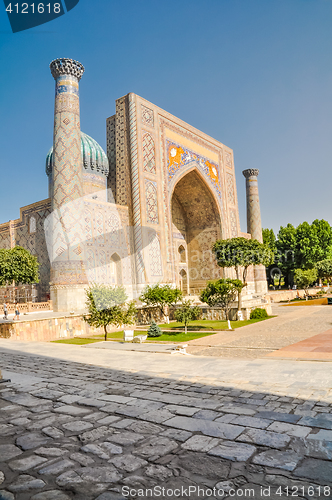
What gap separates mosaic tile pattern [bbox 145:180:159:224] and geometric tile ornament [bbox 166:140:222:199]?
190 cm

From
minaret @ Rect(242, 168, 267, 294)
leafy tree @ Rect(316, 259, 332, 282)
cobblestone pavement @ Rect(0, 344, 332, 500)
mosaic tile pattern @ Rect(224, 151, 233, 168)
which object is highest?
mosaic tile pattern @ Rect(224, 151, 233, 168)

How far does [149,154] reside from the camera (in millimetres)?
20516

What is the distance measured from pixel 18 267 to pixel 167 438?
18807mm

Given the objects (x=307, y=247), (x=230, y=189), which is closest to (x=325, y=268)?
(x=307, y=247)

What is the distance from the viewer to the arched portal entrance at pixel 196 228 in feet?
84.7

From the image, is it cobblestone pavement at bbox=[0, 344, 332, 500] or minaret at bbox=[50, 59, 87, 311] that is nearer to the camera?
cobblestone pavement at bbox=[0, 344, 332, 500]

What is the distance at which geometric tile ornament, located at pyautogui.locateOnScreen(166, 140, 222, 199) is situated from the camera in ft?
72.6

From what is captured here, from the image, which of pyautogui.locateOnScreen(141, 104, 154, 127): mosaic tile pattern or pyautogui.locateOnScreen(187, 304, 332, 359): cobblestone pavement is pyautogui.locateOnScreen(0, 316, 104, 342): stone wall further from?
pyautogui.locateOnScreen(141, 104, 154, 127): mosaic tile pattern

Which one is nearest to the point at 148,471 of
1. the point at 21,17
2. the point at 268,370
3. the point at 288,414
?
the point at 288,414

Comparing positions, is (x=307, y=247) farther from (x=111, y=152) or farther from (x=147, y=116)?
(x=111, y=152)

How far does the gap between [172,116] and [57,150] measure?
912 centimetres

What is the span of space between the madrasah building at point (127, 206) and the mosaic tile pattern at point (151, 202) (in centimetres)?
6

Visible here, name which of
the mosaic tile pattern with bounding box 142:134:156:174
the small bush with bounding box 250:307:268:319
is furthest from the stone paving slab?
the mosaic tile pattern with bounding box 142:134:156:174

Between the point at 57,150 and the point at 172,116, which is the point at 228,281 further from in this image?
the point at 172,116
